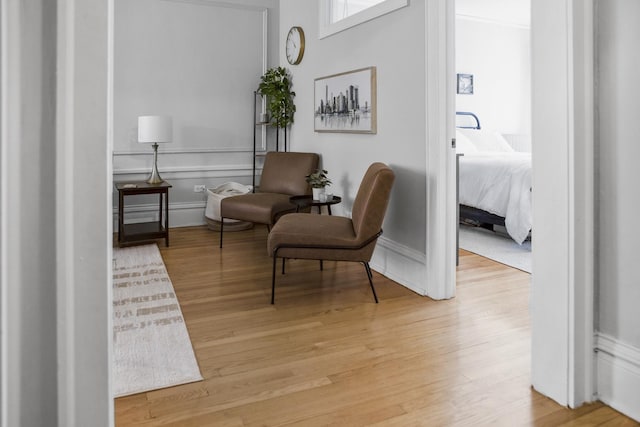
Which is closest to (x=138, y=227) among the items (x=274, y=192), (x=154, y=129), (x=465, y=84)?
(x=154, y=129)

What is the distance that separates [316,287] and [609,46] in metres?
2.09

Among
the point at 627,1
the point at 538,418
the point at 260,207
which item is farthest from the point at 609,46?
the point at 260,207

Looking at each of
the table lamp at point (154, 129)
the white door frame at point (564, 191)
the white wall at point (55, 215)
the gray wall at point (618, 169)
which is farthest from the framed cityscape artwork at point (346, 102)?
the white wall at point (55, 215)

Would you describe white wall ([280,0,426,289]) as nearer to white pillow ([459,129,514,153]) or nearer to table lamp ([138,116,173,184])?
table lamp ([138,116,173,184])

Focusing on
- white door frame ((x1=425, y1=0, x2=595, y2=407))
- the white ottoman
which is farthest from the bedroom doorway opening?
white door frame ((x1=425, y1=0, x2=595, y2=407))

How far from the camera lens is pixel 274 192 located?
4.54m

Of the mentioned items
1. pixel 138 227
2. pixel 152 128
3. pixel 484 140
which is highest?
pixel 484 140

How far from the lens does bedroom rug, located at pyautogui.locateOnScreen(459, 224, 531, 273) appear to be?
12.5 feet

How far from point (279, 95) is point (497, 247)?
8.39ft

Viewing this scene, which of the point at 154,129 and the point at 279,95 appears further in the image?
the point at 279,95

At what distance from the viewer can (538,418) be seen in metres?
1.68

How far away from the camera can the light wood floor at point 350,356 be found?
5.60 feet

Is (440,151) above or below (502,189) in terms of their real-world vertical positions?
above

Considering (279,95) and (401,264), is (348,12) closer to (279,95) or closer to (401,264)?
(279,95)
